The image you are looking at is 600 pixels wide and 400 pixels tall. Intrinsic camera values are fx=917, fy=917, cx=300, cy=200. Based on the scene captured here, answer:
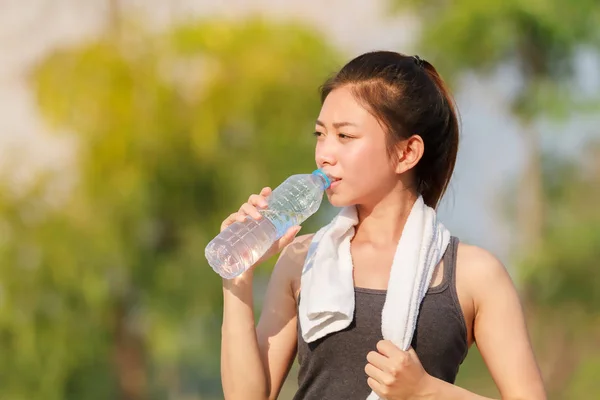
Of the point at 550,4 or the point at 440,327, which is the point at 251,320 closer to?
the point at 440,327

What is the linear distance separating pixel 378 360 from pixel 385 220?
0.92ft

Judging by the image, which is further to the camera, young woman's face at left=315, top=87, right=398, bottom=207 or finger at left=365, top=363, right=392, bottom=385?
young woman's face at left=315, top=87, right=398, bottom=207

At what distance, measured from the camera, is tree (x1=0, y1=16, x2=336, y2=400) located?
462 cm

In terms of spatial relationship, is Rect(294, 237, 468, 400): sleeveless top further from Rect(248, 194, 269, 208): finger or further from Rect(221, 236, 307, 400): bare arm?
Rect(248, 194, 269, 208): finger

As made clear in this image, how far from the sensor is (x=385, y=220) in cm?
155

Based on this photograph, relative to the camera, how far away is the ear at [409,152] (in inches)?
60.0

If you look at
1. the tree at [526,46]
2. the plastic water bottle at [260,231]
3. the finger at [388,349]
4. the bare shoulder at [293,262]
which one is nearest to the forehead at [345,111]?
the plastic water bottle at [260,231]

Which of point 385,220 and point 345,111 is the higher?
point 345,111

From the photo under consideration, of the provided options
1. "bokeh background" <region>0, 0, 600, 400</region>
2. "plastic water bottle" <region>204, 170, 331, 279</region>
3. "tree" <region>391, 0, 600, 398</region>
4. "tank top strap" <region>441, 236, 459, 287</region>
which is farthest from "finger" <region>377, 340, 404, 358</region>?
"tree" <region>391, 0, 600, 398</region>

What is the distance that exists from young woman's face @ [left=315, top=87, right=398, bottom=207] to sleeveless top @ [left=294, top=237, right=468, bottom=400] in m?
0.17

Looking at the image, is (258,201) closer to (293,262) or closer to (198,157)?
(293,262)

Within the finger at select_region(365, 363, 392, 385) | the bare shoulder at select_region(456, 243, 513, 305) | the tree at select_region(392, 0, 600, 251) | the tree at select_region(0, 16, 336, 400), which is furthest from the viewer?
the tree at select_region(392, 0, 600, 251)

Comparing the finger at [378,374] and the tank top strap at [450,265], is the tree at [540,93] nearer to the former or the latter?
the tank top strap at [450,265]

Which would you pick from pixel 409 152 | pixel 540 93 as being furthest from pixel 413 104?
pixel 540 93
